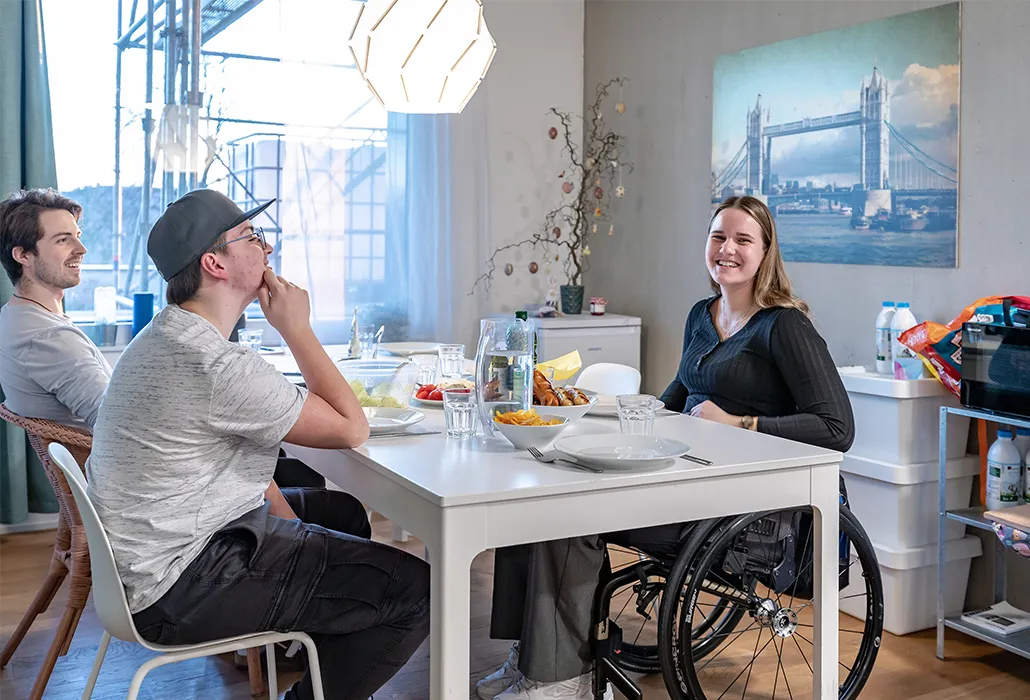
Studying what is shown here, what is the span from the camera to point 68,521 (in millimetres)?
2504

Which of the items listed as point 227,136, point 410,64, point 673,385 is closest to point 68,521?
point 410,64

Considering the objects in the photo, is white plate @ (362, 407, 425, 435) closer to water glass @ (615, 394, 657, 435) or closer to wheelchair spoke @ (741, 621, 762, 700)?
water glass @ (615, 394, 657, 435)

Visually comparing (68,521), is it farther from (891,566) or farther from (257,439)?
(891,566)

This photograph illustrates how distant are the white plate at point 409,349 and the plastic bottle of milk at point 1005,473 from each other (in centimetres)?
191

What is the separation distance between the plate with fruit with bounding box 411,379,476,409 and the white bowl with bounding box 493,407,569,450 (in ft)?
1.89

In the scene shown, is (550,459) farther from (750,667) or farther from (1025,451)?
(1025,451)

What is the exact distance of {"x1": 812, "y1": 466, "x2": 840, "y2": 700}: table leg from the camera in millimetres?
2061

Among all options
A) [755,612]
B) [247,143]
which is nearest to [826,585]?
[755,612]

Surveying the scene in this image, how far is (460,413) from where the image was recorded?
84.3 inches

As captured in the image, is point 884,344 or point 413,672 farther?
point 884,344

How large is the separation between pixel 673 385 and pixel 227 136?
247cm

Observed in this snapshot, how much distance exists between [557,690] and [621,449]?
1.99 feet

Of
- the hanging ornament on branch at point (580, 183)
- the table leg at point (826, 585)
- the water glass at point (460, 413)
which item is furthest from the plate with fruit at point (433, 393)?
the hanging ornament on branch at point (580, 183)

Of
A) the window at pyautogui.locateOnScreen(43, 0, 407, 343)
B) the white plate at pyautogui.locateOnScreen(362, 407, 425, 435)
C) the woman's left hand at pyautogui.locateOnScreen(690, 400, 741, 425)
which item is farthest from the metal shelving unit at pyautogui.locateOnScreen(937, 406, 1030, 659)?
the window at pyautogui.locateOnScreen(43, 0, 407, 343)
